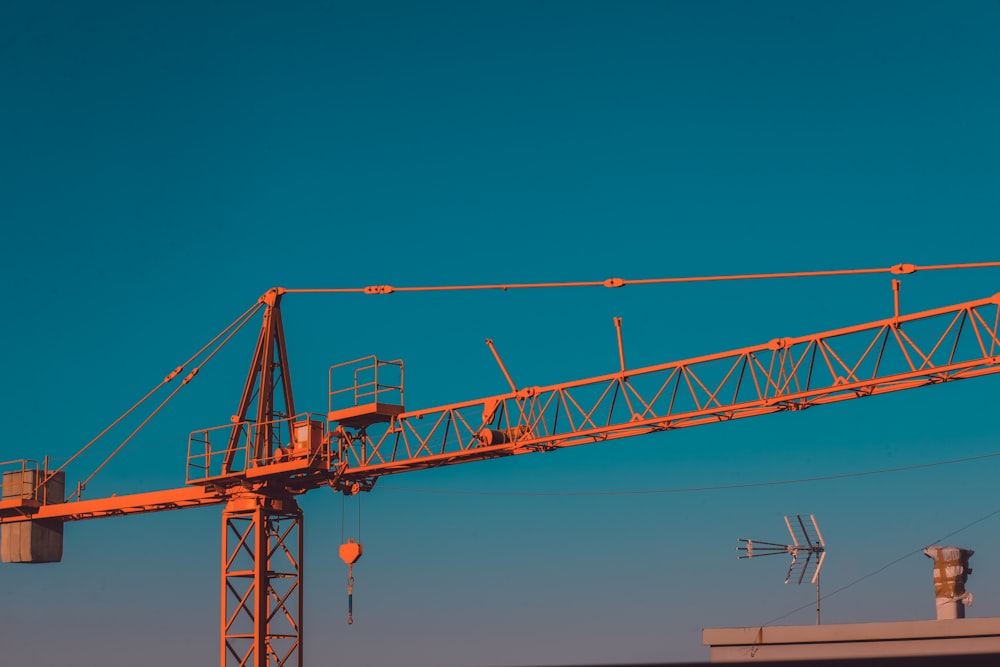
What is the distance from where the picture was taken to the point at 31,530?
5750cm

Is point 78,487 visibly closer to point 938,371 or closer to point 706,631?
point 706,631

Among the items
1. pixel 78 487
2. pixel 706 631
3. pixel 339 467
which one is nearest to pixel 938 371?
pixel 706 631

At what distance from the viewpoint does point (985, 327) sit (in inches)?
A: 1407

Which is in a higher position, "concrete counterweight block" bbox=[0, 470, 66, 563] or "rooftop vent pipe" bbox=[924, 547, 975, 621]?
"concrete counterweight block" bbox=[0, 470, 66, 563]

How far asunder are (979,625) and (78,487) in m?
42.5

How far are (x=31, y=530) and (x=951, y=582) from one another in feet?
137

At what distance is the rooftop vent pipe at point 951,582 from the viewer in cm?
3781

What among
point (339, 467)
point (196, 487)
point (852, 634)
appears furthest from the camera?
point (196, 487)

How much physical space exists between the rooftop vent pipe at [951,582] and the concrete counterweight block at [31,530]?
40660 mm

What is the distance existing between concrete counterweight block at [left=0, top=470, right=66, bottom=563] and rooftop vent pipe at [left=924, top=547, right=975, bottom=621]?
133ft

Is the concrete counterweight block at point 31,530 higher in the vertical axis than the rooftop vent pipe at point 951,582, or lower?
higher

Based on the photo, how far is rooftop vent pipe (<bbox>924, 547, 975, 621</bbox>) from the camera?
1489 inches

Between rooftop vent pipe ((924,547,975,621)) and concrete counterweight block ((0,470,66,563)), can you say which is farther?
concrete counterweight block ((0,470,66,563))

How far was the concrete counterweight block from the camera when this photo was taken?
5753cm
